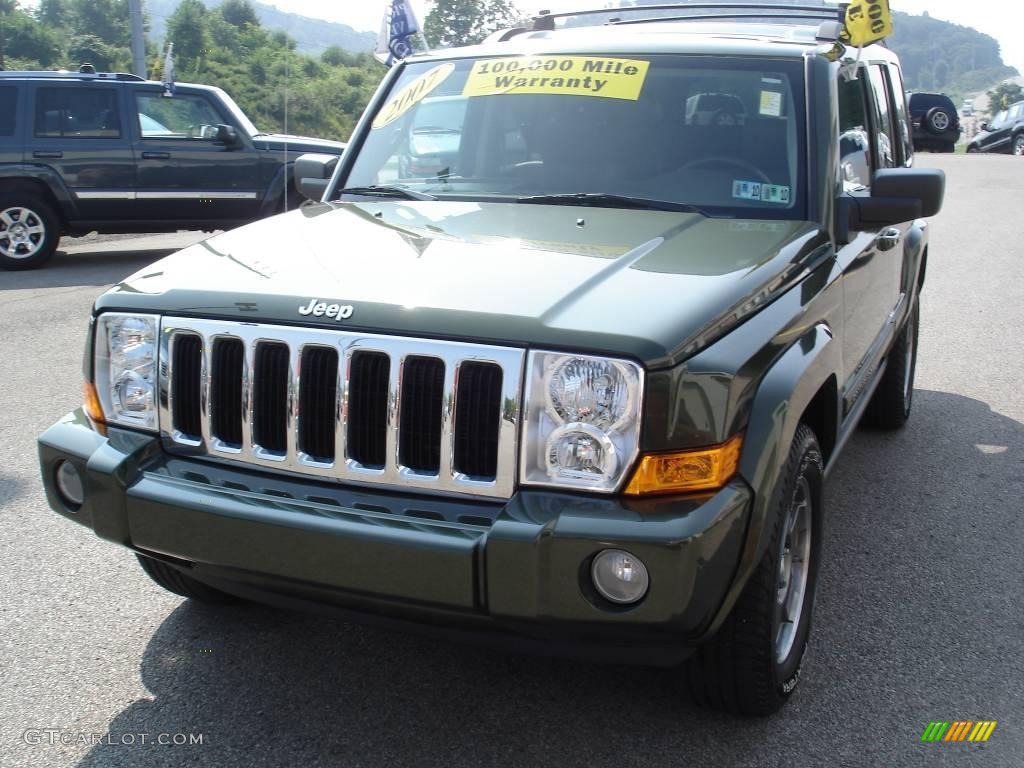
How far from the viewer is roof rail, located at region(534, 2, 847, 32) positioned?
15.5ft

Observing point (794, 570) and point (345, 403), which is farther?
point (794, 570)

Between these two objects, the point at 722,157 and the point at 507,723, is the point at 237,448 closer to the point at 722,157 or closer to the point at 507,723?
the point at 507,723

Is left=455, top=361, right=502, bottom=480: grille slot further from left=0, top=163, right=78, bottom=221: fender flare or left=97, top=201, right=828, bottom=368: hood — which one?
left=0, top=163, right=78, bottom=221: fender flare

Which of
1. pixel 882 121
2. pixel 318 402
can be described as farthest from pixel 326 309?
pixel 882 121

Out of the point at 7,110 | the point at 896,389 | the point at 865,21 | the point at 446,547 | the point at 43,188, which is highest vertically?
the point at 865,21

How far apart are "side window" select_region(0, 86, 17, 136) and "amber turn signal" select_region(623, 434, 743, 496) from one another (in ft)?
33.4

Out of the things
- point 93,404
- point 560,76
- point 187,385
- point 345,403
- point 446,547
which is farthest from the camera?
point 560,76

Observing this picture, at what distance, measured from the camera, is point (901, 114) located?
5.62 meters

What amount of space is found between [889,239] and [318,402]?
2798 millimetres

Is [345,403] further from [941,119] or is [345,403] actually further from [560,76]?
[941,119]

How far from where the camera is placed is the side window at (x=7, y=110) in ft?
35.2

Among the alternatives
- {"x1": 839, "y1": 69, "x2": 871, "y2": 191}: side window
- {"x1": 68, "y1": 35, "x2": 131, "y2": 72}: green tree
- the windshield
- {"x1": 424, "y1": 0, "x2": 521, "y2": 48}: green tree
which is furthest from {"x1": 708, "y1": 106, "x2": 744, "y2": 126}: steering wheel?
{"x1": 68, "y1": 35, "x2": 131, "y2": 72}: green tree

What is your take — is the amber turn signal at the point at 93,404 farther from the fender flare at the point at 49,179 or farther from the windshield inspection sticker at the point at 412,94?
the fender flare at the point at 49,179

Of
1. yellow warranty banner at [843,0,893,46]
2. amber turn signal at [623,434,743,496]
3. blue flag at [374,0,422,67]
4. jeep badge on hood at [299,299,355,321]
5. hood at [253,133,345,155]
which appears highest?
blue flag at [374,0,422,67]
